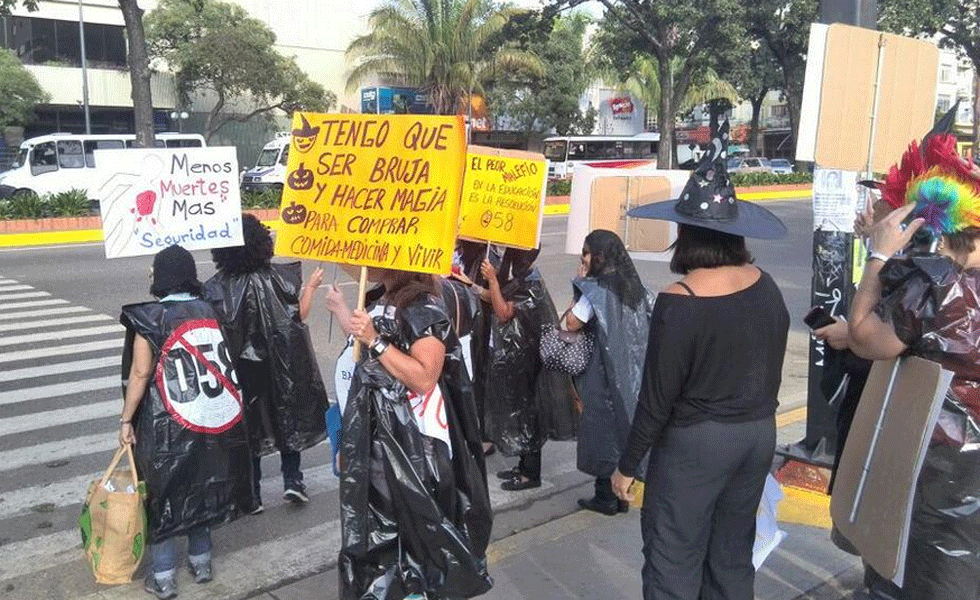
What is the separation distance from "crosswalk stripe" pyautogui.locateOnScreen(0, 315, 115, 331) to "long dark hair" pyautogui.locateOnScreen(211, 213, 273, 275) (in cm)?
596

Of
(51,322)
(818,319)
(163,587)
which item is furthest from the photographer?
(51,322)

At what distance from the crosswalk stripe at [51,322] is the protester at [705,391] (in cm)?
845

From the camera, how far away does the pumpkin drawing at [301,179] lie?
133 inches

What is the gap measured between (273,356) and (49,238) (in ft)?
47.8

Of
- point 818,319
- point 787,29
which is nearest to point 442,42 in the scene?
point 787,29

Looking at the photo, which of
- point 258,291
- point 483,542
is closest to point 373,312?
point 483,542

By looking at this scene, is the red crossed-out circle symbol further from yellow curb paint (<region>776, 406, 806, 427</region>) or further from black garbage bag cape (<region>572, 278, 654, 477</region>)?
yellow curb paint (<region>776, 406, 806, 427</region>)

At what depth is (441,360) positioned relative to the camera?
2.96 metres

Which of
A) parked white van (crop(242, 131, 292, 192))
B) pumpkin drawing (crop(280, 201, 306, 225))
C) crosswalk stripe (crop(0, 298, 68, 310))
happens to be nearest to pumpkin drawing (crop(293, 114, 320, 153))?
pumpkin drawing (crop(280, 201, 306, 225))

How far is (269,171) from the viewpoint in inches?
1085

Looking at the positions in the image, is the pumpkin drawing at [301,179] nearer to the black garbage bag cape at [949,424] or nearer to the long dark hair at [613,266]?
the long dark hair at [613,266]

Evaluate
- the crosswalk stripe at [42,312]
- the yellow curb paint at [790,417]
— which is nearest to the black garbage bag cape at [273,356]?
the yellow curb paint at [790,417]

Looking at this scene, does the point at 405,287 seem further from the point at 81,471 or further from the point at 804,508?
the point at 81,471

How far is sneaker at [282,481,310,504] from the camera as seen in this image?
189 inches
